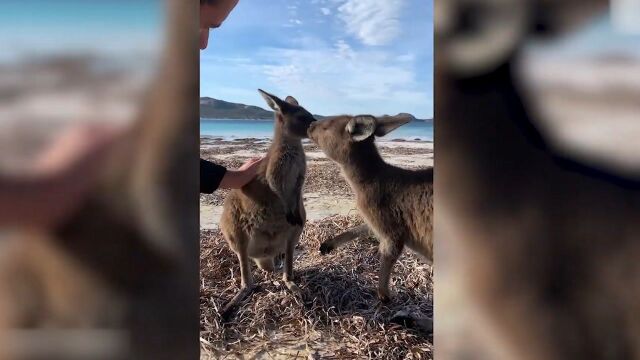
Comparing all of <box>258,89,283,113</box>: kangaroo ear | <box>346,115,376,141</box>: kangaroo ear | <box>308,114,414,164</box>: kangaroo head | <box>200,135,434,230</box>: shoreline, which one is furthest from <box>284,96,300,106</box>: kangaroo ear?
<box>200,135,434,230</box>: shoreline

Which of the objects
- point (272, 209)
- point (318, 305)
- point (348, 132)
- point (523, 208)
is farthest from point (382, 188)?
point (523, 208)

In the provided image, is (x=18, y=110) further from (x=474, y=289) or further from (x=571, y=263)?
(x=571, y=263)

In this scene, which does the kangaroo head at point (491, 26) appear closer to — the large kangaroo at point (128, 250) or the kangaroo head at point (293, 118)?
the large kangaroo at point (128, 250)

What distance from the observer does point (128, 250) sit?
1495 millimetres

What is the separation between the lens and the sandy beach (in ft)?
8.95

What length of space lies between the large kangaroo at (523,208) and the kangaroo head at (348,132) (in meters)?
1.69

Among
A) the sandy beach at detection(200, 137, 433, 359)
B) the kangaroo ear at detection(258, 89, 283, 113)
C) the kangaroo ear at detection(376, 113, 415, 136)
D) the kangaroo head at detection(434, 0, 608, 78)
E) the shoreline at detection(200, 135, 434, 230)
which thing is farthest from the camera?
the shoreline at detection(200, 135, 434, 230)

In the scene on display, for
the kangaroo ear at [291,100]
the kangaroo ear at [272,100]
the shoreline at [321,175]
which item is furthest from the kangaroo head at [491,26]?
the shoreline at [321,175]

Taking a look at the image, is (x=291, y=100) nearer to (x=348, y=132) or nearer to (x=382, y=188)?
(x=348, y=132)

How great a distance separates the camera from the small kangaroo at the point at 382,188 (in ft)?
10.6

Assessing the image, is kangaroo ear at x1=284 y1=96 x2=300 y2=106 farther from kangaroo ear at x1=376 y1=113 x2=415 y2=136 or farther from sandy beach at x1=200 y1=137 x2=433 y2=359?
sandy beach at x1=200 y1=137 x2=433 y2=359

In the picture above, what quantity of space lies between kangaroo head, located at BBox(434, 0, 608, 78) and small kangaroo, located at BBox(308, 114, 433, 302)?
1665 mm

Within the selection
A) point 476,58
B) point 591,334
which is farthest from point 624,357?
point 476,58

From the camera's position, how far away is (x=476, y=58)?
1.46 meters
